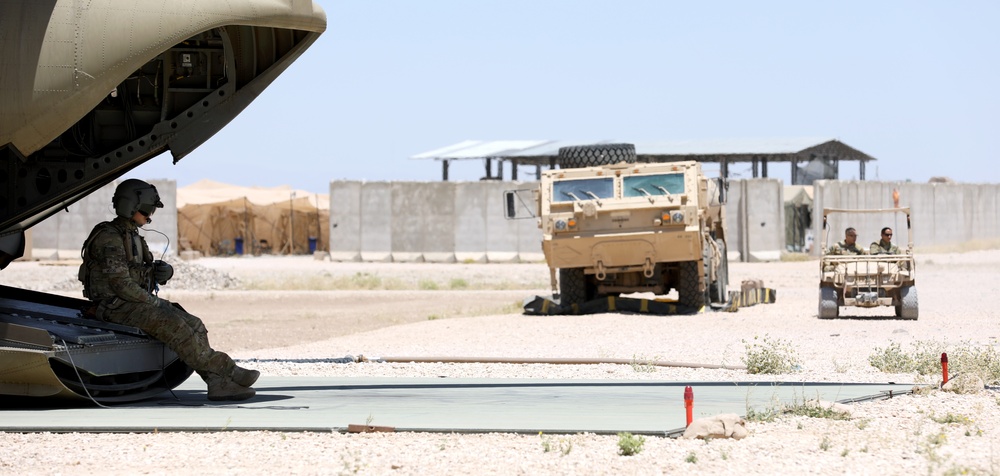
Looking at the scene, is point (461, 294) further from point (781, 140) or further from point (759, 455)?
point (781, 140)

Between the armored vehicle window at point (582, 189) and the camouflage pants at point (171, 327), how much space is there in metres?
11.0

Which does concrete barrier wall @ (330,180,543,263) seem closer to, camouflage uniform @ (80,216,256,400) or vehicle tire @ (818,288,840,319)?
vehicle tire @ (818,288,840,319)

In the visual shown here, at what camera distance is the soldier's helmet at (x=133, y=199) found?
9.36 meters

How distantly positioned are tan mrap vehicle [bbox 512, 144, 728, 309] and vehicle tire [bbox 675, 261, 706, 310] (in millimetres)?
16

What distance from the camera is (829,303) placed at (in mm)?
18672

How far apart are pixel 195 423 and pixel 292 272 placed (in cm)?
2913

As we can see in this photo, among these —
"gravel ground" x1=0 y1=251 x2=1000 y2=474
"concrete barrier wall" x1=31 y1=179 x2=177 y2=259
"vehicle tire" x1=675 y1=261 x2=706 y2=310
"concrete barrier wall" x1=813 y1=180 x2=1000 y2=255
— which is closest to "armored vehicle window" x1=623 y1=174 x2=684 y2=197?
"vehicle tire" x1=675 y1=261 x2=706 y2=310

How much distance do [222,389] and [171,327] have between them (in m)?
0.61

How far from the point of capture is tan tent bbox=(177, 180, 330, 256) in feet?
165

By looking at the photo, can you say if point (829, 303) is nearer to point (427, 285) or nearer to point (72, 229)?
point (427, 285)

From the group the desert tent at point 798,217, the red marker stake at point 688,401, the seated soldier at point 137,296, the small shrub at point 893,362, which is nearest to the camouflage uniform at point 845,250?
the small shrub at point 893,362

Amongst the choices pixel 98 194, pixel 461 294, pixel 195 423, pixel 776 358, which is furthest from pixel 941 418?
pixel 98 194

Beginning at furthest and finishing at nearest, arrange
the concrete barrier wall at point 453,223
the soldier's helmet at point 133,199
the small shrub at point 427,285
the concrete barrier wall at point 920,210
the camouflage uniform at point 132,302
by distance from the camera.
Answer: the concrete barrier wall at point 920,210
the concrete barrier wall at point 453,223
the small shrub at point 427,285
the soldier's helmet at point 133,199
the camouflage uniform at point 132,302

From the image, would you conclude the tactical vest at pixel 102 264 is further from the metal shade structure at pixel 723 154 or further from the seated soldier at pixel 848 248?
the metal shade structure at pixel 723 154
